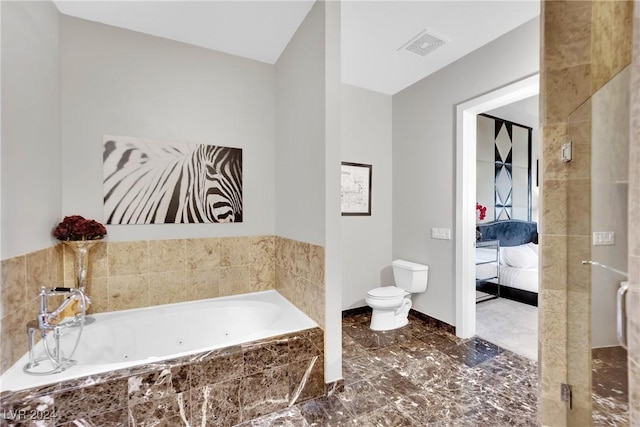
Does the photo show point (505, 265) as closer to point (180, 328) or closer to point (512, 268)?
point (512, 268)

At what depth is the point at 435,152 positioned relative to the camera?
9.80 feet

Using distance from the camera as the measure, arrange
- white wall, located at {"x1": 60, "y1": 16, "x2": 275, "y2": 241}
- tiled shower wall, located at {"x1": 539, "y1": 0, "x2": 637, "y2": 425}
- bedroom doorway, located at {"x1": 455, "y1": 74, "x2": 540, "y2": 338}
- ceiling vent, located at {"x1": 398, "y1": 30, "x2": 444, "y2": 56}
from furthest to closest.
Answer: bedroom doorway, located at {"x1": 455, "y1": 74, "x2": 540, "y2": 338} → ceiling vent, located at {"x1": 398, "y1": 30, "x2": 444, "y2": 56} → white wall, located at {"x1": 60, "y1": 16, "x2": 275, "y2": 241} → tiled shower wall, located at {"x1": 539, "y1": 0, "x2": 637, "y2": 425}

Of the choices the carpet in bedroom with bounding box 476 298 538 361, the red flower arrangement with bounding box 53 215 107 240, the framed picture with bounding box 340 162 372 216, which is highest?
the framed picture with bounding box 340 162 372 216

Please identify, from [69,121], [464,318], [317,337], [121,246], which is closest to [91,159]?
[69,121]

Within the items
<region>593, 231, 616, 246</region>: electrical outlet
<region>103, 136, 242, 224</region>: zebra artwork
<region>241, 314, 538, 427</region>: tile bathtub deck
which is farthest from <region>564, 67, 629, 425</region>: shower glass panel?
<region>103, 136, 242, 224</region>: zebra artwork

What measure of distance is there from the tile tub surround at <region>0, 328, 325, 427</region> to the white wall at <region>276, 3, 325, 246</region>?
79 centimetres

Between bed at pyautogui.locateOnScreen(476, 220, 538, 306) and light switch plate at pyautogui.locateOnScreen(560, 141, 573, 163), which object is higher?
light switch plate at pyautogui.locateOnScreen(560, 141, 573, 163)

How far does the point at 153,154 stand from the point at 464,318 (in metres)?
3.23

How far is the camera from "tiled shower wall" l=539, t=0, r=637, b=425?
1.24 m

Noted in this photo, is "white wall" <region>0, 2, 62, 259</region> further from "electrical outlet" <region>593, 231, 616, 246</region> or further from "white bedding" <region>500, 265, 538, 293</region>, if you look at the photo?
"white bedding" <region>500, 265, 538, 293</region>

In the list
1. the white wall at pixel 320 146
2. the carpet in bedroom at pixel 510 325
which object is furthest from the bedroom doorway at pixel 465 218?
the white wall at pixel 320 146

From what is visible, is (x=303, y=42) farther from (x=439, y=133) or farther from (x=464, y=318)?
(x=464, y=318)

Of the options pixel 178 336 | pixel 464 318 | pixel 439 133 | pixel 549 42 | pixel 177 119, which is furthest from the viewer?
pixel 439 133

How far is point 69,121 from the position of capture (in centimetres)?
204
